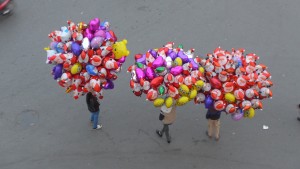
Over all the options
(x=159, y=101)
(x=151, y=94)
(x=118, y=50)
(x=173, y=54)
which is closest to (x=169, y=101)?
(x=159, y=101)

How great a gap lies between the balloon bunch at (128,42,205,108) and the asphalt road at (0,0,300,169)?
1.84m

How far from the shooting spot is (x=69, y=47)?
22.4 ft

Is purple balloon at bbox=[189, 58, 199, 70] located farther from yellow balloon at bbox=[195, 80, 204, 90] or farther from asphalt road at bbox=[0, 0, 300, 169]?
asphalt road at bbox=[0, 0, 300, 169]

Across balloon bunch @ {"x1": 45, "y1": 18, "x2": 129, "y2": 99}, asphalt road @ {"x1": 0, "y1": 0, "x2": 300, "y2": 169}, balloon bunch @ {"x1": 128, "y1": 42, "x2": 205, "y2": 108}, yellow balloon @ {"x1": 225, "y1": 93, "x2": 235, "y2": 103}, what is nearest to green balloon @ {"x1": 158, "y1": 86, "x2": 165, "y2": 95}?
balloon bunch @ {"x1": 128, "y1": 42, "x2": 205, "y2": 108}

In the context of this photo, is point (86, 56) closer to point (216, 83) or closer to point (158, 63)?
point (158, 63)

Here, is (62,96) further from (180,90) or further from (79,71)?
(180,90)

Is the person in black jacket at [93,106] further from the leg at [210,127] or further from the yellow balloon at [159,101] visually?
the leg at [210,127]

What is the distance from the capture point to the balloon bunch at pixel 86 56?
22.2ft

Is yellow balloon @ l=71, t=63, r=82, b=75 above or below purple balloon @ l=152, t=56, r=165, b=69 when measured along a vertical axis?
below

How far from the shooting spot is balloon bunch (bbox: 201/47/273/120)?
6676mm

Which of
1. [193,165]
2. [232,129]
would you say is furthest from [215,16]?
[193,165]

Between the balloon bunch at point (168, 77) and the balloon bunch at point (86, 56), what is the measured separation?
0.49 meters

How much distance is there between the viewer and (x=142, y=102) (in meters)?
8.97

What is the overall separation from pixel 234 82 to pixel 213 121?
A: 1465 mm
